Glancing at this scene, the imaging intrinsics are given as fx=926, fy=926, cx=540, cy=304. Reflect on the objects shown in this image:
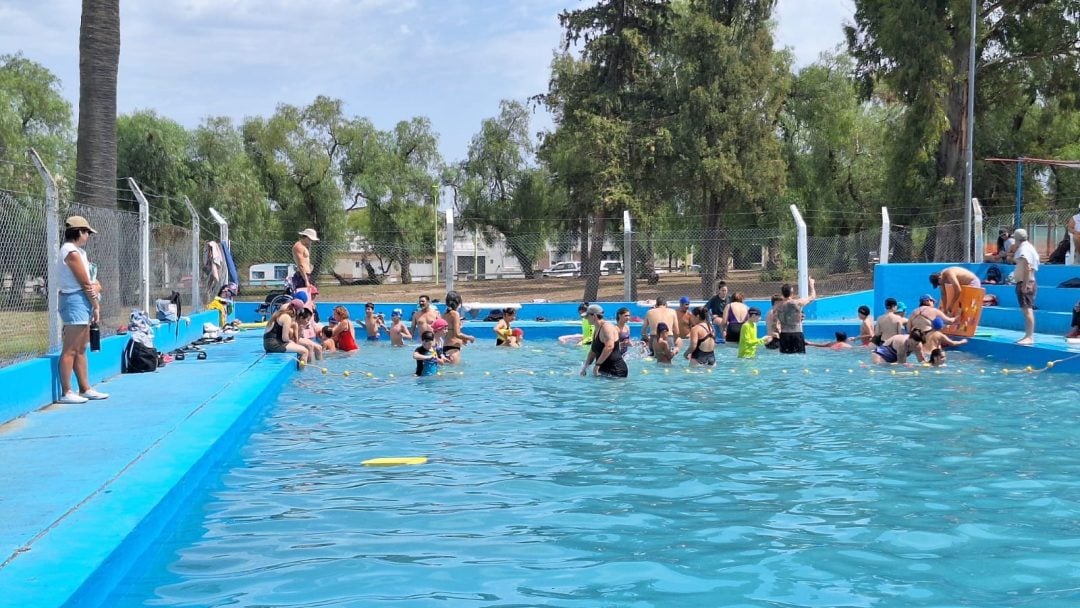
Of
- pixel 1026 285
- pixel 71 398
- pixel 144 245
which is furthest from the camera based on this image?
pixel 1026 285

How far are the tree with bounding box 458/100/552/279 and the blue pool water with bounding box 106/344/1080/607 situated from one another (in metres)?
33.2

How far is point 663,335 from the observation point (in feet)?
44.4

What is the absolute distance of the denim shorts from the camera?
26.1ft

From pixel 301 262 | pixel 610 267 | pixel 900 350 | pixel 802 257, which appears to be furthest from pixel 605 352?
pixel 610 267

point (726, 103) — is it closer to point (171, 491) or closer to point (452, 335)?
point (452, 335)

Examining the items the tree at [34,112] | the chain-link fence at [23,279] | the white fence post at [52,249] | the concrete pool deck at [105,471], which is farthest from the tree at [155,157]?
the white fence post at [52,249]

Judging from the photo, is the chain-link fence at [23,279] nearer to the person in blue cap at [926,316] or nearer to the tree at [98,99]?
the tree at [98,99]

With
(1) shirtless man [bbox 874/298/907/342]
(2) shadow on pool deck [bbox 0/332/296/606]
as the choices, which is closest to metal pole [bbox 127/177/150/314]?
(2) shadow on pool deck [bbox 0/332/296/606]

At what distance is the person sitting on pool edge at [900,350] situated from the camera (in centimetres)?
1384

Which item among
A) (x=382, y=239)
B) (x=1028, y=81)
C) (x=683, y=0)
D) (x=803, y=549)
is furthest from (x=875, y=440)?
(x=382, y=239)

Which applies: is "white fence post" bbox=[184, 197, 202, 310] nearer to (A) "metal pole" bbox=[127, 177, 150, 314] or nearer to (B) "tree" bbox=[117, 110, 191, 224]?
(A) "metal pole" bbox=[127, 177, 150, 314]

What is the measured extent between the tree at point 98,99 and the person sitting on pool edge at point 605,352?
8676mm

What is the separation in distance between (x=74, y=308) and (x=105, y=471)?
9.63ft

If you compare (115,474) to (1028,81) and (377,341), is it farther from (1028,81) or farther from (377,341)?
(1028,81)
